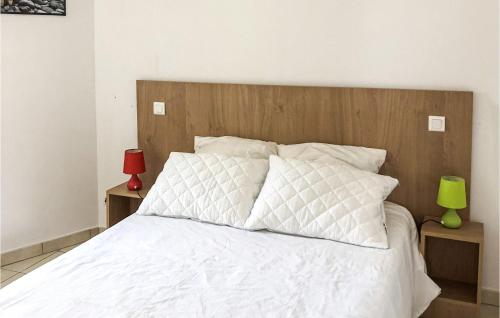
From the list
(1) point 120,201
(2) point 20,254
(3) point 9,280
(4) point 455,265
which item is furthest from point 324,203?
(2) point 20,254

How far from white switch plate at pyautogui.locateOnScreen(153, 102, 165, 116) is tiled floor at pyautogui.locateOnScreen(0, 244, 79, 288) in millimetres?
1125

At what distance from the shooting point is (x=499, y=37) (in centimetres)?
271

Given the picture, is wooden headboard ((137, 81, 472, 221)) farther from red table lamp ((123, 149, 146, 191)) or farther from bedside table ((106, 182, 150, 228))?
bedside table ((106, 182, 150, 228))

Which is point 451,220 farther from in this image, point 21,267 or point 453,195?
point 21,267

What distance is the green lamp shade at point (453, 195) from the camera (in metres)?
2.69

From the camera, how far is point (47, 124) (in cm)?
354

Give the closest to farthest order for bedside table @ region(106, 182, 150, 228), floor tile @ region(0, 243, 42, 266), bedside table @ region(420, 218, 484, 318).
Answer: bedside table @ region(420, 218, 484, 318) → bedside table @ region(106, 182, 150, 228) → floor tile @ region(0, 243, 42, 266)

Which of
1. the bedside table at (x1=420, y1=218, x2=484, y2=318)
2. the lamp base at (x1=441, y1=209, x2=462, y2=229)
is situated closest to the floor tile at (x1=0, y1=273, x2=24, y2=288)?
the bedside table at (x1=420, y1=218, x2=484, y2=318)

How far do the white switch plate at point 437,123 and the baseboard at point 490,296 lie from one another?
2.91ft

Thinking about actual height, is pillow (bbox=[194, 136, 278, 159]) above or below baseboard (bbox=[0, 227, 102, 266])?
above

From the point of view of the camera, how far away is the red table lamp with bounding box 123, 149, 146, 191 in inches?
132

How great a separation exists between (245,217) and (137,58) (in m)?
1.43

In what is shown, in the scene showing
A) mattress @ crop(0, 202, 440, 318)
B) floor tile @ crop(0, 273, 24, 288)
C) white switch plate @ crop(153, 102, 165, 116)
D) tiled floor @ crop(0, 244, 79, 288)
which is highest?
white switch plate @ crop(153, 102, 165, 116)

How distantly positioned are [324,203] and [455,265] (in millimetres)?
876
